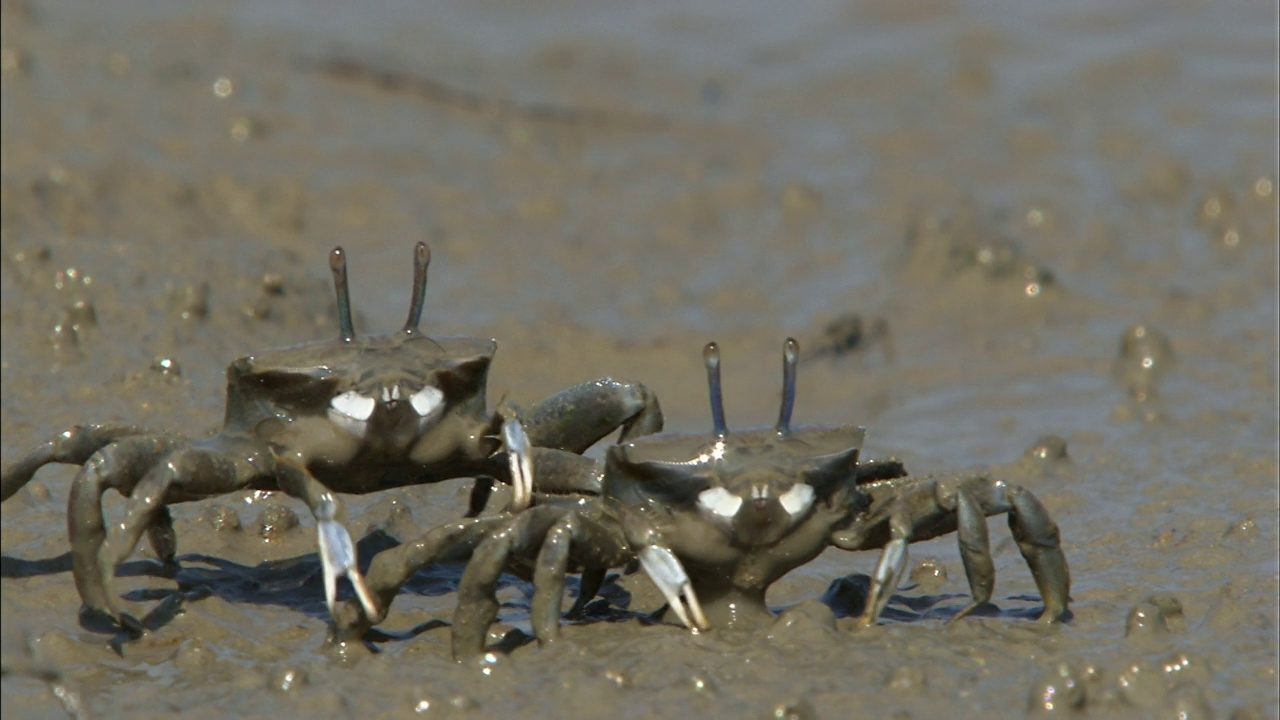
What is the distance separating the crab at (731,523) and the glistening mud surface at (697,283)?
0.45 ft

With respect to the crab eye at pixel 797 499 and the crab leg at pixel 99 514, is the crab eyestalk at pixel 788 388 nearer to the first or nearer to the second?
the crab eye at pixel 797 499

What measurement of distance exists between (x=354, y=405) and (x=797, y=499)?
1.19 m

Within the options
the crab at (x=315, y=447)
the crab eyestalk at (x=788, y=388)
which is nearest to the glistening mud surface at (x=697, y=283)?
the crab at (x=315, y=447)

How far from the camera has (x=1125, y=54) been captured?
1127 centimetres

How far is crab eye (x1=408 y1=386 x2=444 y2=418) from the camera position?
16.6 ft

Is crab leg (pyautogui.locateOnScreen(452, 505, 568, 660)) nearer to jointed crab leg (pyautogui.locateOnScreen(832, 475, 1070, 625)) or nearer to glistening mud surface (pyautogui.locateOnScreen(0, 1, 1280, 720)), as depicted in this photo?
glistening mud surface (pyautogui.locateOnScreen(0, 1, 1280, 720))

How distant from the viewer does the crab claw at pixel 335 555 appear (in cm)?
470

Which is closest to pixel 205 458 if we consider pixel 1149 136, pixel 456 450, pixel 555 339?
pixel 456 450

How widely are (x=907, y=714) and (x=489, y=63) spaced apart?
7.92m

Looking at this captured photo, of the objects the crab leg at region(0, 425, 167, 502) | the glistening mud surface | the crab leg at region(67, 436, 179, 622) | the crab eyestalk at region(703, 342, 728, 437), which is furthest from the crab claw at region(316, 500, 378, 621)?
the crab eyestalk at region(703, 342, 728, 437)

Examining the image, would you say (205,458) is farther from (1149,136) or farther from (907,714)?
(1149,136)

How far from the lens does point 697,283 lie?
30.2ft

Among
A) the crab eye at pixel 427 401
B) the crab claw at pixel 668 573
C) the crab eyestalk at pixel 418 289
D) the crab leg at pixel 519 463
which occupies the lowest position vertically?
the crab claw at pixel 668 573

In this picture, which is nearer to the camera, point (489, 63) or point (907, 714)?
point (907, 714)
